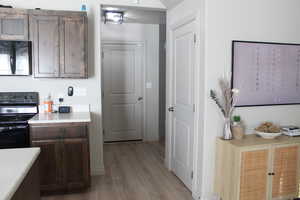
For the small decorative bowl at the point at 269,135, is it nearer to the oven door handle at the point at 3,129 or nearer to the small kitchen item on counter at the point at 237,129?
the small kitchen item on counter at the point at 237,129

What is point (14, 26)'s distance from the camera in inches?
113

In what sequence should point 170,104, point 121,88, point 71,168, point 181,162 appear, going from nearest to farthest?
point 71,168, point 181,162, point 170,104, point 121,88

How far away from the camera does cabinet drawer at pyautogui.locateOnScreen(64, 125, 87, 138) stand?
2746 mm

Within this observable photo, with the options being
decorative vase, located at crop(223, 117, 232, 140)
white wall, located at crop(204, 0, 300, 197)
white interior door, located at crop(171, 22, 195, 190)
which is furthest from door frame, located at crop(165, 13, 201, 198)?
decorative vase, located at crop(223, 117, 232, 140)

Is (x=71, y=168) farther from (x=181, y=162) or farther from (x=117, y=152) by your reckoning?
(x=117, y=152)

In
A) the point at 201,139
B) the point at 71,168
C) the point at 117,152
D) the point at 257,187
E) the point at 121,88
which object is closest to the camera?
the point at 257,187

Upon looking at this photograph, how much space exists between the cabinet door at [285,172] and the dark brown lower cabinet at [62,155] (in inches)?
81.8

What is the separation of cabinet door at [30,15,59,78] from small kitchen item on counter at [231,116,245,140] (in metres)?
2.18

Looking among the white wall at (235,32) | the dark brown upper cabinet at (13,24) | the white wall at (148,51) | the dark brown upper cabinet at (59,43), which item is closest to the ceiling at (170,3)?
the white wall at (235,32)

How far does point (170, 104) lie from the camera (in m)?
3.50

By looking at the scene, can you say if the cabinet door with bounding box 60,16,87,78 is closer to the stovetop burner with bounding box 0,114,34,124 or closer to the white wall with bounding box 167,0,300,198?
the stovetop burner with bounding box 0,114,34,124

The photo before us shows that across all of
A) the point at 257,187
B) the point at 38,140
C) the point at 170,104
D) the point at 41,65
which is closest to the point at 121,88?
the point at 170,104

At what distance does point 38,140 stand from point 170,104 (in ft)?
5.89

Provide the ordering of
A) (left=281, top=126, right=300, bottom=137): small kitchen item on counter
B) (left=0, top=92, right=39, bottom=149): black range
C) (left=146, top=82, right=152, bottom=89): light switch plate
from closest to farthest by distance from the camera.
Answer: (left=281, top=126, right=300, bottom=137): small kitchen item on counter < (left=0, top=92, right=39, bottom=149): black range < (left=146, top=82, right=152, bottom=89): light switch plate
